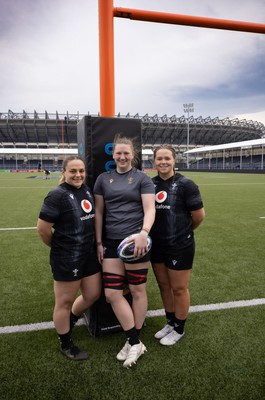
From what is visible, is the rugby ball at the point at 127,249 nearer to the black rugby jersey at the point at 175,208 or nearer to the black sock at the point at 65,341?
the black rugby jersey at the point at 175,208

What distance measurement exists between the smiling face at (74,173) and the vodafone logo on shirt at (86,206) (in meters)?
0.14

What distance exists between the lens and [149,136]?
75125 mm

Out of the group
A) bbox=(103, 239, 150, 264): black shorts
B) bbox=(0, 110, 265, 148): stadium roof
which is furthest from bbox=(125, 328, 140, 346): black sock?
bbox=(0, 110, 265, 148): stadium roof

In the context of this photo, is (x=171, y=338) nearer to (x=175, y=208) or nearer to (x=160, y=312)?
(x=160, y=312)

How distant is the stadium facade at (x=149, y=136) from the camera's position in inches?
Result: 2317

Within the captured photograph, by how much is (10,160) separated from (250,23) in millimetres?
63493

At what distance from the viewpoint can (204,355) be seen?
8.21 ft

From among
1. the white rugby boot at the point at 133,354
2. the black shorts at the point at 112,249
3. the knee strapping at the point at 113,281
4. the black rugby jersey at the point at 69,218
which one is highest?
the black rugby jersey at the point at 69,218

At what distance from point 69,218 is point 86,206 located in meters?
0.18

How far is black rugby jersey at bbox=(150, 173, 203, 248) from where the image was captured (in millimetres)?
2551

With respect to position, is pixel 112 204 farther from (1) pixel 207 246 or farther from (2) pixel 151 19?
(1) pixel 207 246

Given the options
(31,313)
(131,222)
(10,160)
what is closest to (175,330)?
(131,222)

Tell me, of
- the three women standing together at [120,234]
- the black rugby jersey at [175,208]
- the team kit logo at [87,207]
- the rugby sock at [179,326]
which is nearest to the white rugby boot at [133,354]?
the three women standing together at [120,234]

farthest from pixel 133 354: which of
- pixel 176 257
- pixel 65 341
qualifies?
pixel 176 257
